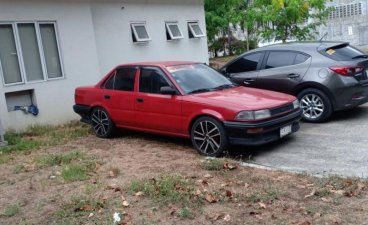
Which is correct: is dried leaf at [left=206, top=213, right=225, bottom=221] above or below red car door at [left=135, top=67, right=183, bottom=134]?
below

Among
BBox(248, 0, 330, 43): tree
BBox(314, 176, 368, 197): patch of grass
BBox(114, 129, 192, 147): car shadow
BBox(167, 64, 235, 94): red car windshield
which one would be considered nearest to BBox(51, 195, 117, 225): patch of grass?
BBox(314, 176, 368, 197): patch of grass

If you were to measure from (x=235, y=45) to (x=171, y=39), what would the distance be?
691 inches

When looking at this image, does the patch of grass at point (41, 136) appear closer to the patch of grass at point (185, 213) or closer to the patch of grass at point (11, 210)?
the patch of grass at point (11, 210)

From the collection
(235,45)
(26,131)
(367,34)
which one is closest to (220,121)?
(26,131)

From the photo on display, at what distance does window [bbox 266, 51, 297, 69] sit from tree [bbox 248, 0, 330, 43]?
249 inches

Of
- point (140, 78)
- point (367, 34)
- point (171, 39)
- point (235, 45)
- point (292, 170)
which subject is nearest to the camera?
point (292, 170)

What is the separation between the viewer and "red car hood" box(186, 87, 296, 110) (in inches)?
261

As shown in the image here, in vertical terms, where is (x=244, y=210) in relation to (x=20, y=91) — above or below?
below

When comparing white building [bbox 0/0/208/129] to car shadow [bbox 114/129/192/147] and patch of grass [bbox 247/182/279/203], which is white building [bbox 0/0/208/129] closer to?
car shadow [bbox 114/129/192/147]

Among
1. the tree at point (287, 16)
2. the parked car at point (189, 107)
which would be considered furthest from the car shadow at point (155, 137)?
the tree at point (287, 16)

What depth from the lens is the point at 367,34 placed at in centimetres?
3597

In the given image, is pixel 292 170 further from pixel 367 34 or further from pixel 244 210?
pixel 367 34

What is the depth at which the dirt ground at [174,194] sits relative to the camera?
15.0ft

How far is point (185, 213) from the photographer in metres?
4.63
